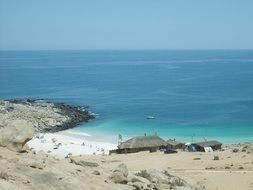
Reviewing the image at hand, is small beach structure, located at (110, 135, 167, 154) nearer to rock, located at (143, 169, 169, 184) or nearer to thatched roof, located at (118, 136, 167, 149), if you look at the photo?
thatched roof, located at (118, 136, 167, 149)

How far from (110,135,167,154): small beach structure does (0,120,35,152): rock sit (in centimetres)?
3323

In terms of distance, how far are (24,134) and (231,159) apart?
80.4 ft

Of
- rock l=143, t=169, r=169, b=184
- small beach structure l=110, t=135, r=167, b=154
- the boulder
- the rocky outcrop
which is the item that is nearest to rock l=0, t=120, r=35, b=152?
the boulder

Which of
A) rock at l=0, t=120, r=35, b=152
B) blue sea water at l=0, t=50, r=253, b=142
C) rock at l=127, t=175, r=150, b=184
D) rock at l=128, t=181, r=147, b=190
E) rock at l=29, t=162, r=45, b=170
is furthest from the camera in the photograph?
blue sea water at l=0, t=50, r=253, b=142

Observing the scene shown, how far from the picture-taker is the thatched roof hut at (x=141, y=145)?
5184 cm

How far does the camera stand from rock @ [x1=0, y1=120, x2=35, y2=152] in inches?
733

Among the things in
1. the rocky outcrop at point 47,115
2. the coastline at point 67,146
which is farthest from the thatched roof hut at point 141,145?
the rocky outcrop at point 47,115

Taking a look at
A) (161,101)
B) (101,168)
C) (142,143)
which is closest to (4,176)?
(101,168)

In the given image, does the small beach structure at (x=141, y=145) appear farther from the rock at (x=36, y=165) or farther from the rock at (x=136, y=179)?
the rock at (x=36, y=165)

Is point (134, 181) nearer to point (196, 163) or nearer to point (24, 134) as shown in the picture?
point (24, 134)

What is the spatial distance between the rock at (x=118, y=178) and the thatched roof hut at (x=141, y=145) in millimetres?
32480

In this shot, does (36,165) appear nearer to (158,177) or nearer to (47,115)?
(158,177)

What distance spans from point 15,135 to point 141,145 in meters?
34.5

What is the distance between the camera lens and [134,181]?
1944 cm
